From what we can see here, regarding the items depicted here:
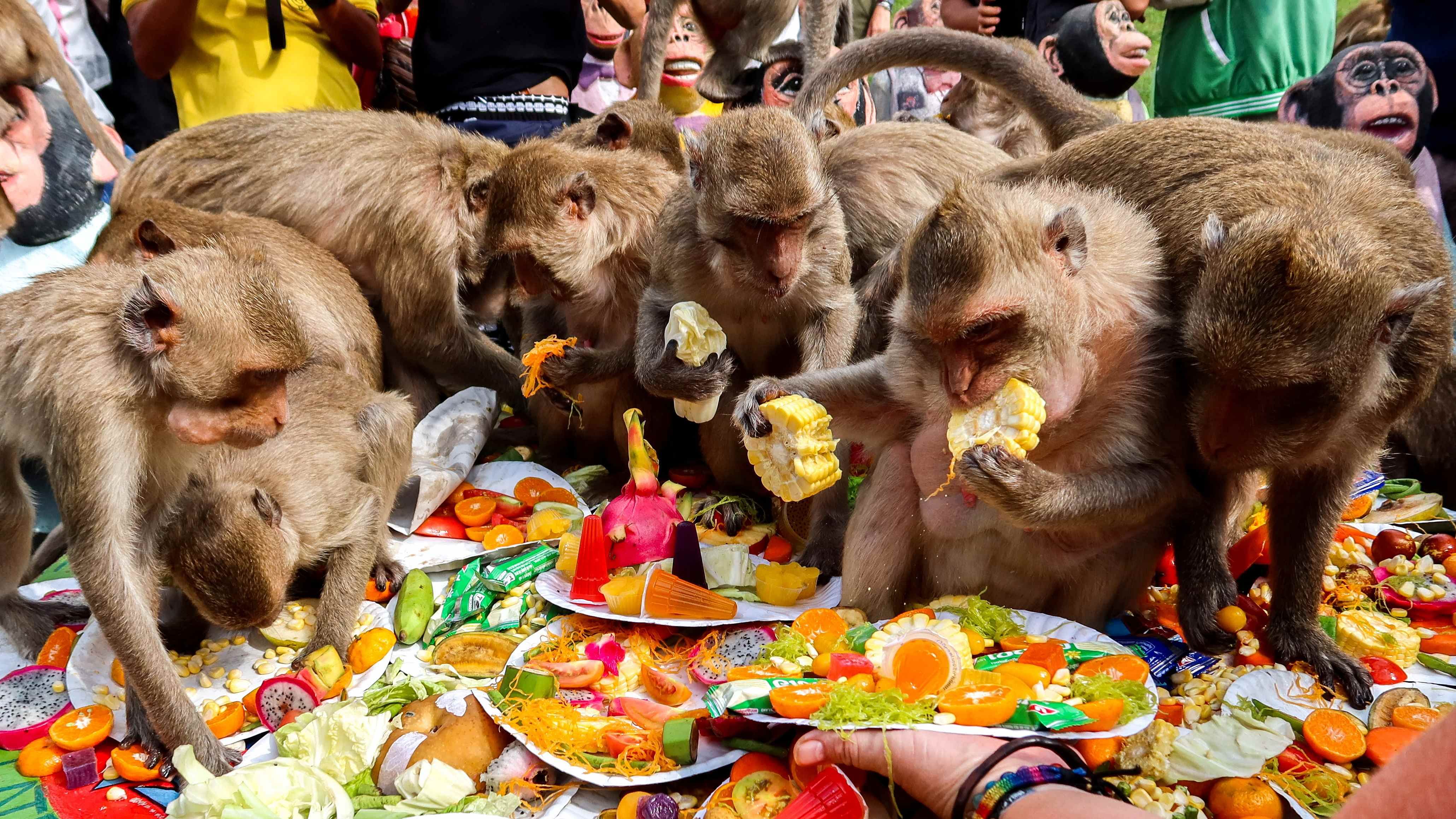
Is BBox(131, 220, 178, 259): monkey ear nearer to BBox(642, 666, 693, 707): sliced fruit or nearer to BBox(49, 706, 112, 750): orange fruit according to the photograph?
BBox(49, 706, 112, 750): orange fruit

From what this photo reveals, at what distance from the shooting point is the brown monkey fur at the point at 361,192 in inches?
174

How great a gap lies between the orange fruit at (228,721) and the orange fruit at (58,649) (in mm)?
804

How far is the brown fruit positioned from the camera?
349cm

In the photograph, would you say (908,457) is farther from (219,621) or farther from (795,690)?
(219,621)

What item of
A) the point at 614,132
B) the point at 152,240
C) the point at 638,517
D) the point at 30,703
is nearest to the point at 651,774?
the point at 638,517

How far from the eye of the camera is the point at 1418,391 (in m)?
2.37

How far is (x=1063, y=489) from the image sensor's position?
2311mm

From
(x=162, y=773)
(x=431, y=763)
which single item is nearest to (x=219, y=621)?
(x=162, y=773)

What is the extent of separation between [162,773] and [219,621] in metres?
0.47

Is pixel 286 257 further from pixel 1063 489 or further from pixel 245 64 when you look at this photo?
pixel 1063 489

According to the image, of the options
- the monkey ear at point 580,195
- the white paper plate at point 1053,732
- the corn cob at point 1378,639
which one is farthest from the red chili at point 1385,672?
the monkey ear at point 580,195

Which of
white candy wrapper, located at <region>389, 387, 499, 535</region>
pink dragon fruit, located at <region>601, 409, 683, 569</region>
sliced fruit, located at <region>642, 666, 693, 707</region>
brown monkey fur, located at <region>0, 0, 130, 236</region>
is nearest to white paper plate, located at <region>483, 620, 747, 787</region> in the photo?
sliced fruit, located at <region>642, 666, 693, 707</region>

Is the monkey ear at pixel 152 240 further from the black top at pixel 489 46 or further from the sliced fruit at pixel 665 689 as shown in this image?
the sliced fruit at pixel 665 689

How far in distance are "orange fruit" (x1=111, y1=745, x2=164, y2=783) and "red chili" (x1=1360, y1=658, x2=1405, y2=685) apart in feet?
12.0
